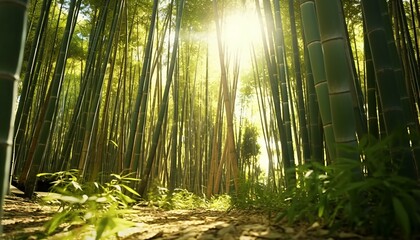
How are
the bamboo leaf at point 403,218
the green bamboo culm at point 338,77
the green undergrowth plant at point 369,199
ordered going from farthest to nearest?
the green bamboo culm at point 338,77
the green undergrowth plant at point 369,199
the bamboo leaf at point 403,218

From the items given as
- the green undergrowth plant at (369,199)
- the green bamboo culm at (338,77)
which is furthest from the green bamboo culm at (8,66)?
the green bamboo culm at (338,77)

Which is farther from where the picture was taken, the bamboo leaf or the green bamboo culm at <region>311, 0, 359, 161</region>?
the green bamboo culm at <region>311, 0, 359, 161</region>

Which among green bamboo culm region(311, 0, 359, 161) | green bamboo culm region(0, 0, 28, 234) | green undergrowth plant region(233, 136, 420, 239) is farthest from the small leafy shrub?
green bamboo culm region(0, 0, 28, 234)

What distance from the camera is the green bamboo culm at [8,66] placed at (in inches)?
32.8

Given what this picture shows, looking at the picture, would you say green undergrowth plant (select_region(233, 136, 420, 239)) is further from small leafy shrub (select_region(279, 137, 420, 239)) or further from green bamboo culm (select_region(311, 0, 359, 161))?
green bamboo culm (select_region(311, 0, 359, 161))

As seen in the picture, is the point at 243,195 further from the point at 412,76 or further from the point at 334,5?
the point at 412,76

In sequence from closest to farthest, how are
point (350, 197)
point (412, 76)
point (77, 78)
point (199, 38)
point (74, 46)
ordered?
point (350, 197) < point (412, 76) < point (199, 38) < point (74, 46) < point (77, 78)

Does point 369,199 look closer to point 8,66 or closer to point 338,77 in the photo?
point 338,77

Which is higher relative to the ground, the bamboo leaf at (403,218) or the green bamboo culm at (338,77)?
the green bamboo culm at (338,77)

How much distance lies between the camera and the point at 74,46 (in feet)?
22.6

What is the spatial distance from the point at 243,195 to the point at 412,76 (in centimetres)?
204

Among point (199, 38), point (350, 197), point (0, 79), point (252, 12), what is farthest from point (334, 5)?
point (199, 38)

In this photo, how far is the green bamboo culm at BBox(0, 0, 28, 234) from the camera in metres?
0.83

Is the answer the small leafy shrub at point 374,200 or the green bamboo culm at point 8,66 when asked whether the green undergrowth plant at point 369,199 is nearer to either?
the small leafy shrub at point 374,200
